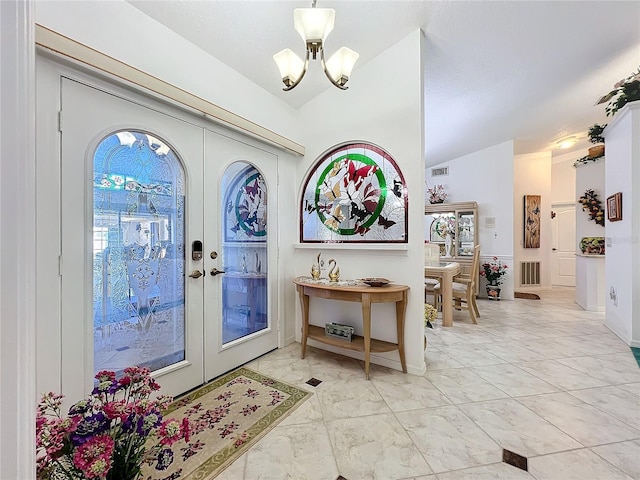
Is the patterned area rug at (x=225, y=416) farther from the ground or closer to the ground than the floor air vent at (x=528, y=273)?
closer to the ground

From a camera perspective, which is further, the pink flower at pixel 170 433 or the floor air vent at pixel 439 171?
the floor air vent at pixel 439 171

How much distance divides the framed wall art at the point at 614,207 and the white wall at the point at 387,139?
9.63ft

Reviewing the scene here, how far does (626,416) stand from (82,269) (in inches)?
145

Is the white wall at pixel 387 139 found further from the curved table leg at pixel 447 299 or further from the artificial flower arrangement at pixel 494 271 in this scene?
the artificial flower arrangement at pixel 494 271

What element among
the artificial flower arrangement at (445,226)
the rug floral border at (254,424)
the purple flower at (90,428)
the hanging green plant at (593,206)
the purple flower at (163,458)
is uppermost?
the hanging green plant at (593,206)

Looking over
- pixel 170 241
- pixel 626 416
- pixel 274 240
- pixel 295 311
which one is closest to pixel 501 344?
pixel 626 416

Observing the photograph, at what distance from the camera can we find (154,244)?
77.1 inches

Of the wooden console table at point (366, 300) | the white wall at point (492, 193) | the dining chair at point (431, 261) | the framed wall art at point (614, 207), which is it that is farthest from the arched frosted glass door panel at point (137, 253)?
the white wall at point (492, 193)

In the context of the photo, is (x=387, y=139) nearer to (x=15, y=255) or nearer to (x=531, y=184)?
(x=15, y=255)

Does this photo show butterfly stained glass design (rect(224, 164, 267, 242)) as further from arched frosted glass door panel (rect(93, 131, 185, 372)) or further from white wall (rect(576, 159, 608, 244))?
white wall (rect(576, 159, 608, 244))

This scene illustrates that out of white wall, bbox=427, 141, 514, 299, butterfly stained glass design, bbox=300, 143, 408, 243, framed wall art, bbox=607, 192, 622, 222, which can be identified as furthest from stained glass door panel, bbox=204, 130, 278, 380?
white wall, bbox=427, 141, 514, 299

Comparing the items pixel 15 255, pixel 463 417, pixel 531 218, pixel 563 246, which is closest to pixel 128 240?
pixel 15 255

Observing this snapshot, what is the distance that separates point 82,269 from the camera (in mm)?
1588

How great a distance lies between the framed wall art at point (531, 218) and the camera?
5957 millimetres
